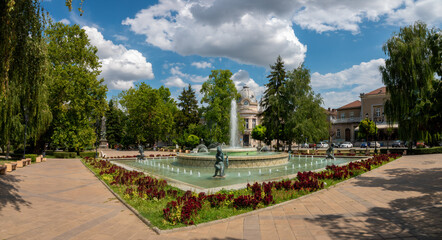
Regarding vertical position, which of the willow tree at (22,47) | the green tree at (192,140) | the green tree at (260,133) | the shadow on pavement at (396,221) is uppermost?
the willow tree at (22,47)

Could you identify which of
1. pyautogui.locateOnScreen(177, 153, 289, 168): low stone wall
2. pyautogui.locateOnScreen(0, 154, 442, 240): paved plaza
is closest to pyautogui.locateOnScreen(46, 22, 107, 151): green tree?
pyautogui.locateOnScreen(177, 153, 289, 168): low stone wall

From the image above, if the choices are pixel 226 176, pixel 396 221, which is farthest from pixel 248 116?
pixel 396 221

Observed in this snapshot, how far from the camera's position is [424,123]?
30.3ft

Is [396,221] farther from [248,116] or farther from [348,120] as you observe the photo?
[248,116]

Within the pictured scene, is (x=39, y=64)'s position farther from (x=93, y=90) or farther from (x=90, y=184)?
(x=93, y=90)

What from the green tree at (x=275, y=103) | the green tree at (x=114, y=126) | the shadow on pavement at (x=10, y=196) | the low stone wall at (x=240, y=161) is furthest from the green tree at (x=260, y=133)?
the shadow on pavement at (x=10, y=196)

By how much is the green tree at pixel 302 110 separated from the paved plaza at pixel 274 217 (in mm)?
21931

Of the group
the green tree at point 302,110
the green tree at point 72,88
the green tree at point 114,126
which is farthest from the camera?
the green tree at point 114,126

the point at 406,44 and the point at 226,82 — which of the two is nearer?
the point at 406,44

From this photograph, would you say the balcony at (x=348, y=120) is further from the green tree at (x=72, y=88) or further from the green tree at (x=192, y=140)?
the green tree at (x=72, y=88)

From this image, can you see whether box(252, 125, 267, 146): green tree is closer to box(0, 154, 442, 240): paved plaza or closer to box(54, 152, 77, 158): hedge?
box(54, 152, 77, 158): hedge

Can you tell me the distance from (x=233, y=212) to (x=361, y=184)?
6562 mm

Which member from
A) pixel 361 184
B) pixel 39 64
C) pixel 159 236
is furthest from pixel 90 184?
pixel 361 184

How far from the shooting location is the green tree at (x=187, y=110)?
177ft
